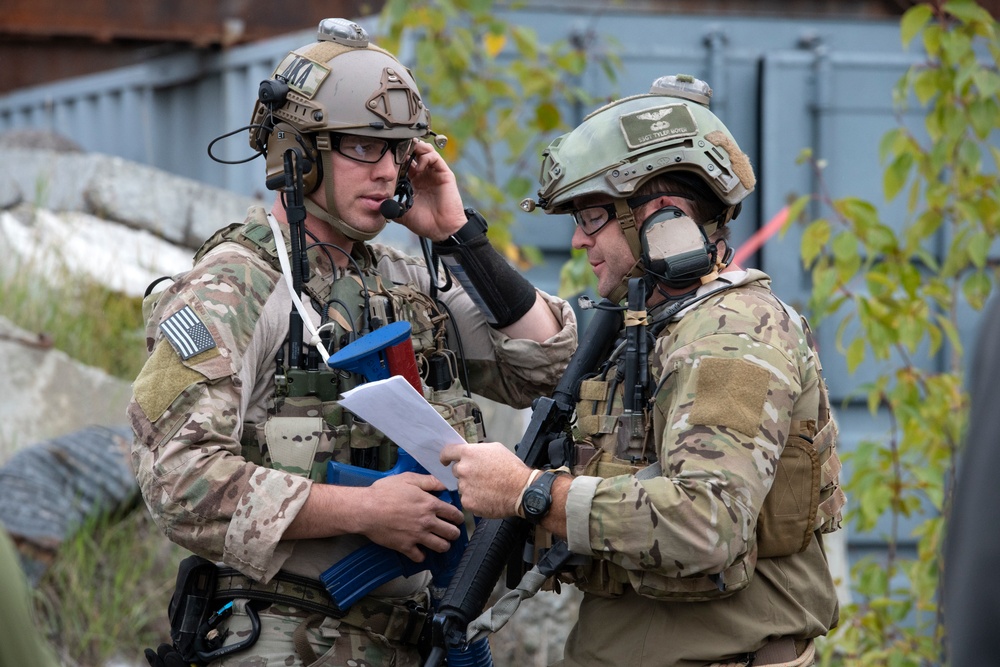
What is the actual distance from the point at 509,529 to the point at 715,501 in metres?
0.56


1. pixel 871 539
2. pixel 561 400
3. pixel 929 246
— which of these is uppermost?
pixel 561 400

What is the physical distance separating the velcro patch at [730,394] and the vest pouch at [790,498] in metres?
0.16

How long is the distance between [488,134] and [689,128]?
2.92 m

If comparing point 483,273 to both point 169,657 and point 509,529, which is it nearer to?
point 509,529

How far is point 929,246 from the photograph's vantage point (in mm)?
5539

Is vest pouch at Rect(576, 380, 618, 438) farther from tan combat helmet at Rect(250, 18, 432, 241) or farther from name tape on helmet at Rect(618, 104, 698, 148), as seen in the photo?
tan combat helmet at Rect(250, 18, 432, 241)

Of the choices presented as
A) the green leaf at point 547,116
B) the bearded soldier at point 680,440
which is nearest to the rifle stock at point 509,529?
the bearded soldier at point 680,440

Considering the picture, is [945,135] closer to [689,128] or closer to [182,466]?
[689,128]

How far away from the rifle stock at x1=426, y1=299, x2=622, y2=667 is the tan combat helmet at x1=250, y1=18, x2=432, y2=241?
1.91 ft

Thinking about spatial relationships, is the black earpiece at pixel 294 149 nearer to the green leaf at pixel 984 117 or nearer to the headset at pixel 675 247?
the headset at pixel 675 247

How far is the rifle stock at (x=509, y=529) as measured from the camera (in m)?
2.36

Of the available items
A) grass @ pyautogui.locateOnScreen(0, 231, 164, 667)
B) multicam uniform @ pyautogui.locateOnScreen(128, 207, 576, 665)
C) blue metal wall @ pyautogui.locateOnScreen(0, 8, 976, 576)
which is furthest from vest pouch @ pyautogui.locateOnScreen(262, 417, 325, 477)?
blue metal wall @ pyautogui.locateOnScreen(0, 8, 976, 576)

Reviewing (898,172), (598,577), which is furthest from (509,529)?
(898,172)

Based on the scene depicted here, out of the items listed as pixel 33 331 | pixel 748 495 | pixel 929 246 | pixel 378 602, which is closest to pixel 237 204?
pixel 33 331
